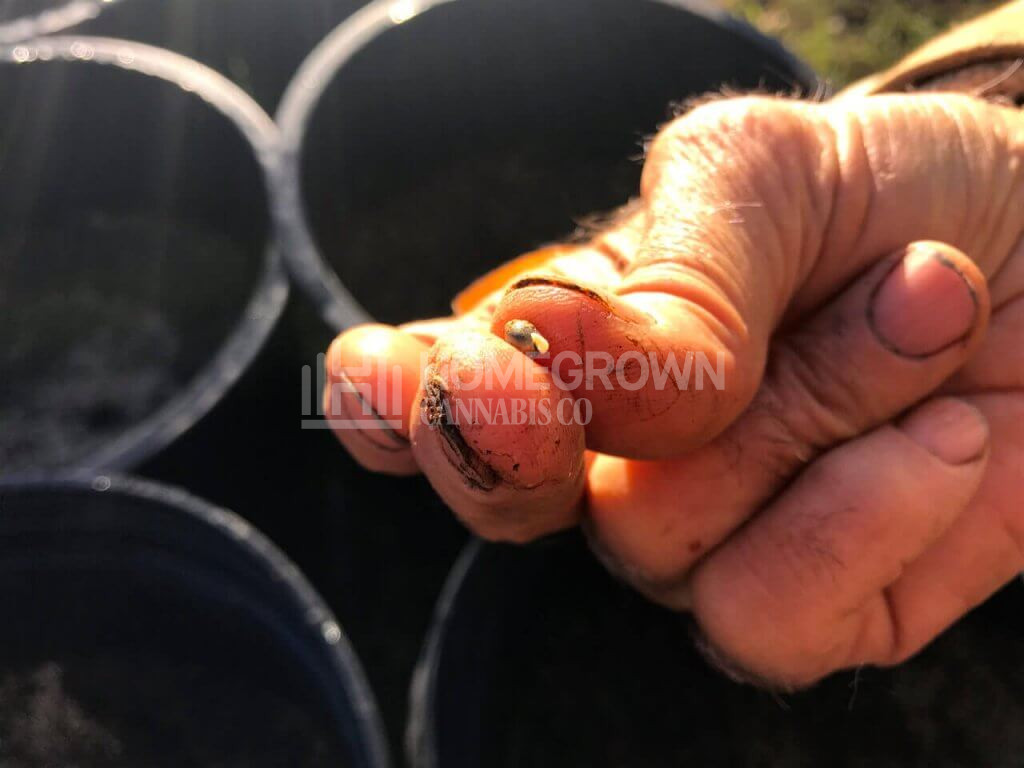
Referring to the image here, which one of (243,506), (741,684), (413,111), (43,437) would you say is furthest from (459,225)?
(741,684)

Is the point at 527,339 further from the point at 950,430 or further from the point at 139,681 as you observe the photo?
the point at 139,681

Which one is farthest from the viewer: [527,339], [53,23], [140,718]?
[53,23]

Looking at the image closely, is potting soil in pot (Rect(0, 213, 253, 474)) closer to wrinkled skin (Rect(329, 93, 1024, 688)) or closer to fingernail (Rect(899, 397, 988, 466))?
wrinkled skin (Rect(329, 93, 1024, 688))

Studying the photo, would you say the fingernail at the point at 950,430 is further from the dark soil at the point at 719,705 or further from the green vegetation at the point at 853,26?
the green vegetation at the point at 853,26

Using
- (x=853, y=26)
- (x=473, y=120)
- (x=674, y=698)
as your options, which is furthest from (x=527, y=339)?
(x=853, y=26)

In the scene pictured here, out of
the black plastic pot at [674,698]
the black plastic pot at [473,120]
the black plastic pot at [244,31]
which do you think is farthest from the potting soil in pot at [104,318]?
the black plastic pot at [674,698]

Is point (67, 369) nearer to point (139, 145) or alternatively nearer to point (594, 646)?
point (139, 145)

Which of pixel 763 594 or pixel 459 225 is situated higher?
pixel 459 225
